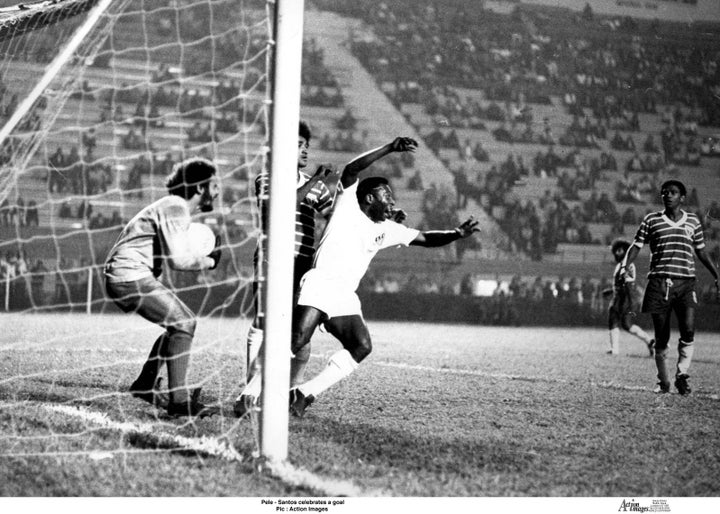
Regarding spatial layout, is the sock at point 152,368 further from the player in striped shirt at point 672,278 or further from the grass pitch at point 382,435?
the player in striped shirt at point 672,278

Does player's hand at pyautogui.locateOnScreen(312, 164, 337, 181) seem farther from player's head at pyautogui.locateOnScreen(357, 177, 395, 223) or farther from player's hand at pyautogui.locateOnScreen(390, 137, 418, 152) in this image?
player's head at pyautogui.locateOnScreen(357, 177, 395, 223)

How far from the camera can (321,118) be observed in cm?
1903

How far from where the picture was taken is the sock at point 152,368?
4.58 meters

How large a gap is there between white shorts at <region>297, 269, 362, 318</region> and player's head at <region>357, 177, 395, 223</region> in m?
0.49

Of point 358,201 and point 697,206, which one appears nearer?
point 358,201

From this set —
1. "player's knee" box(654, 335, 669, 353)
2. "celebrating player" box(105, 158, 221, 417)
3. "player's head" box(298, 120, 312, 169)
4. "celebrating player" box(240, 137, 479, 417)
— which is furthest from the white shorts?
"player's knee" box(654, 335, 669, 353)

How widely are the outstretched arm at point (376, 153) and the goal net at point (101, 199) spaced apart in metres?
0.54

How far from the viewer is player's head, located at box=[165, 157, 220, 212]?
446 cm

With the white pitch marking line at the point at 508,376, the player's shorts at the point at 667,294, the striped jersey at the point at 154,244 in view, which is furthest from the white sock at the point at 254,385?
the player's shorts at the point at 667,294

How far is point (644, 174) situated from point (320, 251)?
15.8 m

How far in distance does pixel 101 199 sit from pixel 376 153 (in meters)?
11.1
